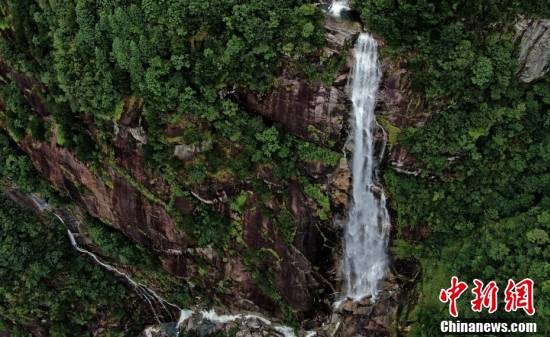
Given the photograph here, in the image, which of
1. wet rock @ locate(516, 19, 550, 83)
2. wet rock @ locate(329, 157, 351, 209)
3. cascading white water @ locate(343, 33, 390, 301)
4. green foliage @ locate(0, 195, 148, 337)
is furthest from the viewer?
green foliage @ locate(0, 195, 148, 337)

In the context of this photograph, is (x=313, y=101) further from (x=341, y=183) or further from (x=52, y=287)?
(x=52, y=287)

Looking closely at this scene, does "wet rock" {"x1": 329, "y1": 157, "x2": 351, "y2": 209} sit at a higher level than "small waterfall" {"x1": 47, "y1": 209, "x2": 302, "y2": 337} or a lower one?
higher

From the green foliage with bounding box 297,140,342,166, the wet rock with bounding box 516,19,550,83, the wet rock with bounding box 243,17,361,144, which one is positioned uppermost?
the wet rock with bounding box 516,19,550,83

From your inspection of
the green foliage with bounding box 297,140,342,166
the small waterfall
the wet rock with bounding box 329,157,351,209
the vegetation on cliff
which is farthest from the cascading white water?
the small waterfall

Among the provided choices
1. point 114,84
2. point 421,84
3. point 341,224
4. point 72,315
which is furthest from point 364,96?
point 72,315

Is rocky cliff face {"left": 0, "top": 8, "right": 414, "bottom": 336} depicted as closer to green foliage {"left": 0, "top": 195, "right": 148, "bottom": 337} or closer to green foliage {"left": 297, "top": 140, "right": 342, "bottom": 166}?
green foliage {"left": 297, "top": 140, "right": 342, "bottom": 166}

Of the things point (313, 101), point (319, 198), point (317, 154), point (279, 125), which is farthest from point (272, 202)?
point (313, 101)

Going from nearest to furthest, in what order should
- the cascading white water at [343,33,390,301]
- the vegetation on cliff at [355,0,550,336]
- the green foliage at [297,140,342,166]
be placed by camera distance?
the vegetation on cliff at [355,0,550,336] < the cascading white water at [343,33,390,301] < the green foliage at [297,140,342,166]

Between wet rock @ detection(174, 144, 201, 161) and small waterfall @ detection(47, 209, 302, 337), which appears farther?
small waterfall @ detection(47, 209, 302, 337)

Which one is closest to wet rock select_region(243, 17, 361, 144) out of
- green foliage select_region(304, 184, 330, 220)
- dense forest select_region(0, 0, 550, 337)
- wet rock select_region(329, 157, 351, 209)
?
dense forest select_region(0, 0, 550, 337)
